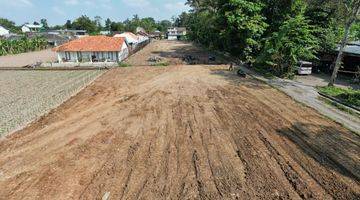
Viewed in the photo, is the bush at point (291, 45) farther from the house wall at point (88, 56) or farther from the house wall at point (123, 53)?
the house wall at point (123, 53)

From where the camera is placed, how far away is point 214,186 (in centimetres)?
1260

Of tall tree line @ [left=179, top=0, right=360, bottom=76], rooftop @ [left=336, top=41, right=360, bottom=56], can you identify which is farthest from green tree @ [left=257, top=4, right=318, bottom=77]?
rooftop @ [left=336, top=41, right=360, bottom=56]

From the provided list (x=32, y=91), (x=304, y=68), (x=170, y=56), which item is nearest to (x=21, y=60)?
(x=170, y=56)

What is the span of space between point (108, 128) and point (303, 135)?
12431 millimetres

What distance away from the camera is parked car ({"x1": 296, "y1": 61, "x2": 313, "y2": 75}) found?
112ft

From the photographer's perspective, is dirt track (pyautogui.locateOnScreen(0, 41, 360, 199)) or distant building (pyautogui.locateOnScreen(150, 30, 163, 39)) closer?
dirt track (pyautogui.locateOnScreen(0, 41, 360, 199))

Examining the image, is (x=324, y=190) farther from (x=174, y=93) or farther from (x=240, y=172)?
(x=174, y=93)

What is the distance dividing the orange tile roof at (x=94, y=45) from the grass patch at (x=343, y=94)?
31.8 m

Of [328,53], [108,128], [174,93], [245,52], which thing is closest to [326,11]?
[328,53]

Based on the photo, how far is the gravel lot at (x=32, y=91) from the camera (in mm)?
22484

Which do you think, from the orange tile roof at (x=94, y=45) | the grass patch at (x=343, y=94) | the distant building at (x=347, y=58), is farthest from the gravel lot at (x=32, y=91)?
the distant building at (x=347, y=58)

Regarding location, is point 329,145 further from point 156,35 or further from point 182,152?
point 156,35

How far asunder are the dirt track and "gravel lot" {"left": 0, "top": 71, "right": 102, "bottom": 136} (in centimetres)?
176

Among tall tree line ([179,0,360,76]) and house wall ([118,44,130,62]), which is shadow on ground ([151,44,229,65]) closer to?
tall tree line ([179,0,360,76])
